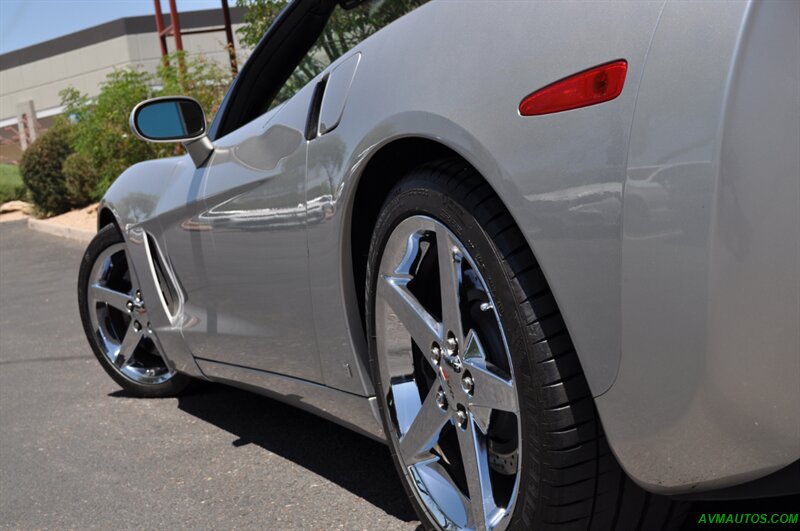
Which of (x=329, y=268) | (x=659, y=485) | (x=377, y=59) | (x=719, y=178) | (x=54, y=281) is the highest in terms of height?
(x=377, y=59)

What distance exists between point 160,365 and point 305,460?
1381 mm

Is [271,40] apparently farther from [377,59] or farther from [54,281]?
[54,281]

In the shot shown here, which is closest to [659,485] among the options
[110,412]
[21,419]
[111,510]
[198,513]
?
[198,513]

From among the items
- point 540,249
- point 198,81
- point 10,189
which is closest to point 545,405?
point 540,249

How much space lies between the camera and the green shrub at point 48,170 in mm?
18219

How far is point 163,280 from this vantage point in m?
3.98

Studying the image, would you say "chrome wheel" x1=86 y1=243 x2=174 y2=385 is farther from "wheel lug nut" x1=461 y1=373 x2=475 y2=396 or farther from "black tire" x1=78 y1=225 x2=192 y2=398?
"wheel lug nut" x1=461 y1=373 x2=475 y2=396

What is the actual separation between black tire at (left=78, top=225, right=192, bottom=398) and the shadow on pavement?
0.31 ft

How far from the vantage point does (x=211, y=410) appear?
4367mm

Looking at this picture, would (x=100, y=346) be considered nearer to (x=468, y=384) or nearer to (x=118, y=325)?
(x=118, y=325)

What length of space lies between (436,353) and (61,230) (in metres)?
14.3

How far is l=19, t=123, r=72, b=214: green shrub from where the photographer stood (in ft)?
59.8

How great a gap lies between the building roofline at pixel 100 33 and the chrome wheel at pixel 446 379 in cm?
3091

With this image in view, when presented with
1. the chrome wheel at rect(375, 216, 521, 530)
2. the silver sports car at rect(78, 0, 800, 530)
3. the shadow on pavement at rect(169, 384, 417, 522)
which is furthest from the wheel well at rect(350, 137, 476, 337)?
the shadow on pavement at rect(169, 384, 417, 522)
